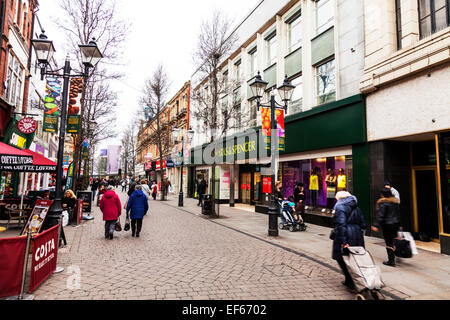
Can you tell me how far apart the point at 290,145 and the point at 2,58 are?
14206 millimetres

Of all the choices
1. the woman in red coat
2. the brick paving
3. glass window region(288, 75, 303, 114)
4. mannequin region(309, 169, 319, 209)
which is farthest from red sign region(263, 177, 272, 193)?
the woman in red coat

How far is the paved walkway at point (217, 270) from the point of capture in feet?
14.0

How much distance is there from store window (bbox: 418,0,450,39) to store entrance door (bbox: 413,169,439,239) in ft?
14.0

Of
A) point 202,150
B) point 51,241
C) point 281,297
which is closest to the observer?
point 281,297

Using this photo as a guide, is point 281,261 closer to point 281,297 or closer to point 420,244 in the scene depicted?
point 281,297

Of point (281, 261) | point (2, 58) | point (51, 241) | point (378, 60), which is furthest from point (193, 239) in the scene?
point (2, 58)

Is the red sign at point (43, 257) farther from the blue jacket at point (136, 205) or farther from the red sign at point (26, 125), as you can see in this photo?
the red sign at point (26, 125)

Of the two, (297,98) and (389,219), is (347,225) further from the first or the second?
(297,98)

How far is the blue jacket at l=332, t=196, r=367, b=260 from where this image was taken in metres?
4.46

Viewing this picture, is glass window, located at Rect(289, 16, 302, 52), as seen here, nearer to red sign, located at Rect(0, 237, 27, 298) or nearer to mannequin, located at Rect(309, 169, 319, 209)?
mannequin, located at Rect(309, 169, 319, 209)

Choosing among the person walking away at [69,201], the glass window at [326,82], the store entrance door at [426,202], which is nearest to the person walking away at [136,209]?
the person walking away at [69,201]

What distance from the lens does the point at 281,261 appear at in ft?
20.2

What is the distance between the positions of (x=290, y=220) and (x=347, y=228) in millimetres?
5686

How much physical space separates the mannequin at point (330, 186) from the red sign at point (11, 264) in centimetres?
1056
